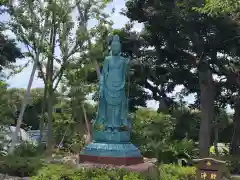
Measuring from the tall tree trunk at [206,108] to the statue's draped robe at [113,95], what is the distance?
9146 millimetres

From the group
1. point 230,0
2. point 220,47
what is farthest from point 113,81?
point 220,47

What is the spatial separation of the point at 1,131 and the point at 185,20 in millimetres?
7833

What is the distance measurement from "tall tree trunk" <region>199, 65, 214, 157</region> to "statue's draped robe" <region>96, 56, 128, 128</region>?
9146 millimetres

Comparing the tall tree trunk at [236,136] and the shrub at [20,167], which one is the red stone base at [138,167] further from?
the tall tree trunk at [236,136]

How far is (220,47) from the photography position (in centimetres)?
1709

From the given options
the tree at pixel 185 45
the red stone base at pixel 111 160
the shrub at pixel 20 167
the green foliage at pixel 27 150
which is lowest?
the shrub at pixel 20 167

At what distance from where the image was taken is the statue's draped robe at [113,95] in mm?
9555

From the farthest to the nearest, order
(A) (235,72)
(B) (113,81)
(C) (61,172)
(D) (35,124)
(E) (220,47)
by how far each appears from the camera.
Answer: (D) (35,124)
(A) (235,72)
(E) (220,47)
(B) (113,81)
(C) (61,172)

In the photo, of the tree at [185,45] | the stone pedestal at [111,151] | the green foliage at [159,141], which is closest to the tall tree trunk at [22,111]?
the green foliage at [159,141]

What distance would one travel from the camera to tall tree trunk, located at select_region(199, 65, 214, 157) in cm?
1856

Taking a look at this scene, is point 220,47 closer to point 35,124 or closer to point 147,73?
point 147,73

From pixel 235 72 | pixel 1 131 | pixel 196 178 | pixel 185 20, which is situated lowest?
Answer: pixel 196 178

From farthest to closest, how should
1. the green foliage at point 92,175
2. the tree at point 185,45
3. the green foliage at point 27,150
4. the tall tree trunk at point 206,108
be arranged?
the tall tree trunk at point 206,108
the tree at point 185,45
the green foliage at point 27,150
the green foliage at point 92,175

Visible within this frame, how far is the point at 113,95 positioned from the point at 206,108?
33.6 feet
